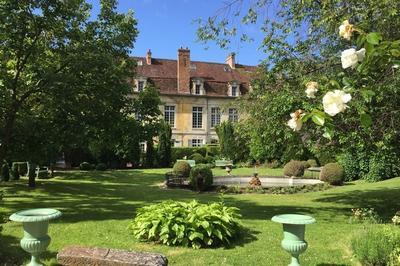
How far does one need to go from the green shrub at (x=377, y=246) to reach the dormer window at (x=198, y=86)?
152ft

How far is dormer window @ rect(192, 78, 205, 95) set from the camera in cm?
5297

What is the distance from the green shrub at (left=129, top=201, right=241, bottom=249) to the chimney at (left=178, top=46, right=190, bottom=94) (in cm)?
4406

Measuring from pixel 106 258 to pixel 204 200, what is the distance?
9758mm

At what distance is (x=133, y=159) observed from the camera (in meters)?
36.9

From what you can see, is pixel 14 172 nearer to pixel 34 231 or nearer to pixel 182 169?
pixel 182 169

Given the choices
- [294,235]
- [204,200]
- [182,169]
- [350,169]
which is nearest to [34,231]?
[294,235]

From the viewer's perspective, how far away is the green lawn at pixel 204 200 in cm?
775

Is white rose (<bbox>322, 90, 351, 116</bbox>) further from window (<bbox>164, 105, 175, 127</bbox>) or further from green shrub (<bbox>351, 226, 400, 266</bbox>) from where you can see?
window (<bbox>164, 105, 175, 127</bbox>)

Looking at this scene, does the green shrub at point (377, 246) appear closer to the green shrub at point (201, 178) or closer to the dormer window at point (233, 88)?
the green shrub at point (201, 178)

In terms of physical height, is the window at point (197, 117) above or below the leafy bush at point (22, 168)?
above

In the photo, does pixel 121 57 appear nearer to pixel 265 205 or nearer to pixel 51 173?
pixel 265 205

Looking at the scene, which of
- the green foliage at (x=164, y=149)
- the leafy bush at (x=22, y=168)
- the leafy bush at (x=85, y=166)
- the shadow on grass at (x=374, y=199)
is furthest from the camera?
the green foliage at (x=164, y=149)

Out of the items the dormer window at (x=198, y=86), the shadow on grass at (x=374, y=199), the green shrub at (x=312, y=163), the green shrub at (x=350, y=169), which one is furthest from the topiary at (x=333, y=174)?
the dormer window at (x=198, y=86)

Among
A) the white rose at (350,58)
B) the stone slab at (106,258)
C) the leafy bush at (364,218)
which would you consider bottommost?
the stone slab at (106,258)
